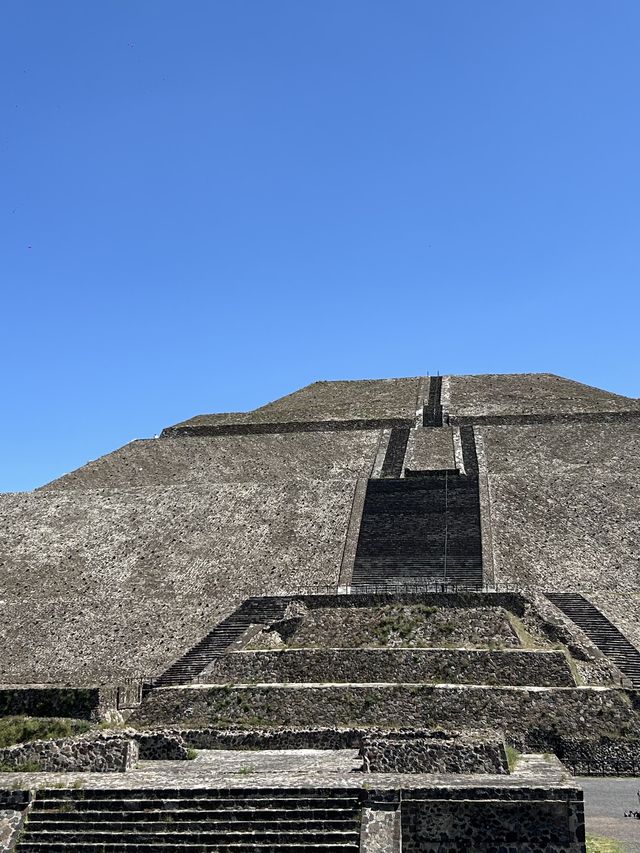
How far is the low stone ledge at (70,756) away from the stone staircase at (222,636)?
10.1 meters

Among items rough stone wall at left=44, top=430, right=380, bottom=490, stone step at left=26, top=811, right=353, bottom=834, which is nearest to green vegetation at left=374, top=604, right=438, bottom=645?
stone step at left=26, top=811, right=353, bottom=834

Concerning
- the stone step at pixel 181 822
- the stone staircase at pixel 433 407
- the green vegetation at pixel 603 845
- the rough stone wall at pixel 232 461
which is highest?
the stone staircase at pixel 433 407

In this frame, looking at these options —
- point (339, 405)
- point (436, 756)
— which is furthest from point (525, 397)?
point (436, 756)

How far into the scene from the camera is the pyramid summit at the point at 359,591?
17859mm

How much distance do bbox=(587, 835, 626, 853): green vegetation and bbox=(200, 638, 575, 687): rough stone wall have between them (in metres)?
6.92

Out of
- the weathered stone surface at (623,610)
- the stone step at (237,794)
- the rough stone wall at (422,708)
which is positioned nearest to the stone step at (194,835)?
the stone step at (237,794)

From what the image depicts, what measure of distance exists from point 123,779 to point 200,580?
18764 mm

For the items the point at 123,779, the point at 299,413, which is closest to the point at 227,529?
the point at 299,413

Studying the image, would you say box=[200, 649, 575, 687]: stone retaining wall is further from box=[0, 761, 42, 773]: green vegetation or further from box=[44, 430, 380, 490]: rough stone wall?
box=[44, 430, 380, 490]: rough stone wall

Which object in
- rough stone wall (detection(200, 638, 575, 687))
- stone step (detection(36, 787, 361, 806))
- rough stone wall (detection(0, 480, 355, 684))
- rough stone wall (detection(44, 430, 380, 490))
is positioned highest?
rough stone wall (detection(44, 430, 380, 490))

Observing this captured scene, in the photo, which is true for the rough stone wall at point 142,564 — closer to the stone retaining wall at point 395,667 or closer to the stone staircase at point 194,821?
the stone retaining wall at point 395,667

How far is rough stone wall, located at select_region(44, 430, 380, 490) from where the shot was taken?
3966 cm

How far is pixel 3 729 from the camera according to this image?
18.1m

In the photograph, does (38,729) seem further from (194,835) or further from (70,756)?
(194,835)
